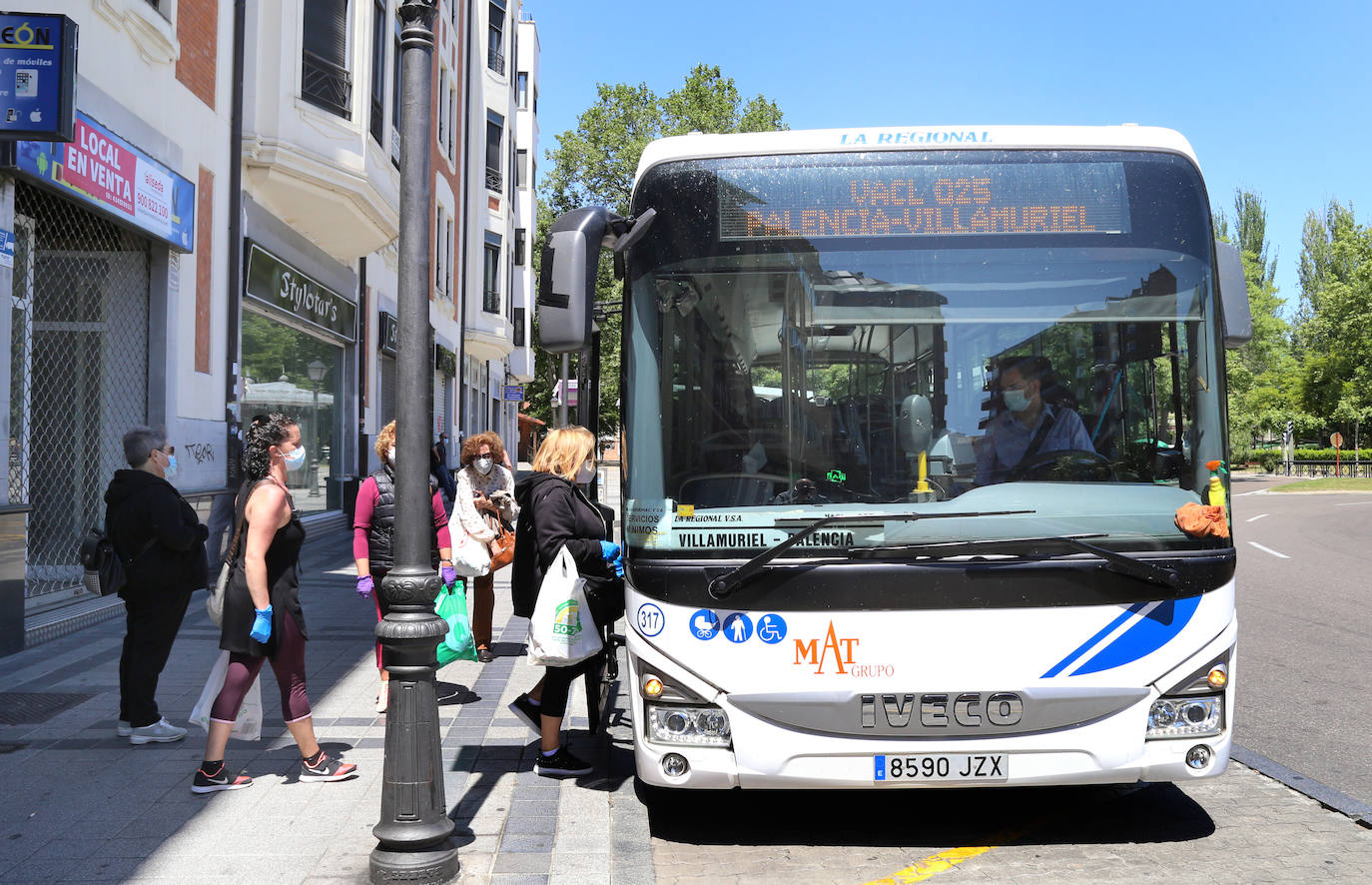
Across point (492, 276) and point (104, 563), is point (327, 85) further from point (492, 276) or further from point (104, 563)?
point (492, 276)

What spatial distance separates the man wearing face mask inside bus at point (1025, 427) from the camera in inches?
168

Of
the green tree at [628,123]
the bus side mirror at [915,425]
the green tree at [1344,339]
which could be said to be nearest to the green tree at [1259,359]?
the green tree at [1344,339]

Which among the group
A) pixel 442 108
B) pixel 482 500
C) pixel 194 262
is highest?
pixel 442 108

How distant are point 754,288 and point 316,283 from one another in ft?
42.5

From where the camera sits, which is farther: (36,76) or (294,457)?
(36,76)

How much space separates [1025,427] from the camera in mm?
4312

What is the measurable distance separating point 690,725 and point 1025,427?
1676 millimetres

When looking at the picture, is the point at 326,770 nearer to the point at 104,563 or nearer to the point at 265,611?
the point at 265,611

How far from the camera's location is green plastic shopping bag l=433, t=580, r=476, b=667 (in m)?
5.84

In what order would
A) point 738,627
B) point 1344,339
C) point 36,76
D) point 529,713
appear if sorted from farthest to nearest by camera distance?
point 1344,339 < point 36,76 < point 529,713 < point 738,627

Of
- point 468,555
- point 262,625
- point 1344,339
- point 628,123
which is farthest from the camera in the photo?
point 1344,339

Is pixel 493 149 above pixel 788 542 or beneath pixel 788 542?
above

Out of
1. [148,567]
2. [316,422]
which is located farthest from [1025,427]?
[316,422]

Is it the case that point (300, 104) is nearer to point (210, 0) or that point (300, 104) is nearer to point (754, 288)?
point (210, 0)
